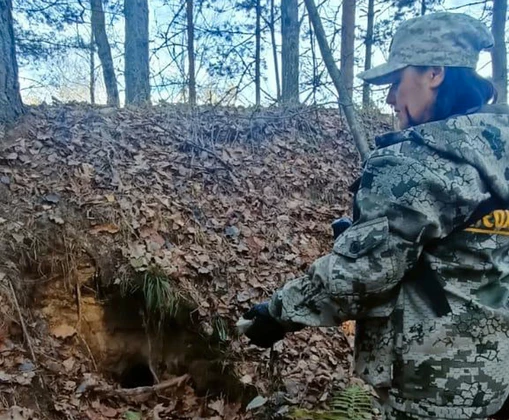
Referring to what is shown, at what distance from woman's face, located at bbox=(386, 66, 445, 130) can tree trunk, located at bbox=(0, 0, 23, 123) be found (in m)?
4.80

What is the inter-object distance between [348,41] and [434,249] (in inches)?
385

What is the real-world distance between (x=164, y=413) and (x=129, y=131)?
3.39m

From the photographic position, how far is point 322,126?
7.35m

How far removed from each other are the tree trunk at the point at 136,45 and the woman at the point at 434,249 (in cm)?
878

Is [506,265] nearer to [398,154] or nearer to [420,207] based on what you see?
[420,207]

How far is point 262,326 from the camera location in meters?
2.08

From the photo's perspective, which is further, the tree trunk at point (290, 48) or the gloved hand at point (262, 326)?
the tree trunk at point (290, 48)

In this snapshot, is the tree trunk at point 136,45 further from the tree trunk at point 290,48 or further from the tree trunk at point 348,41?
the tree trunk at point 348,41

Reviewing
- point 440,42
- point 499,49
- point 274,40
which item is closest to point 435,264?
point 440,42

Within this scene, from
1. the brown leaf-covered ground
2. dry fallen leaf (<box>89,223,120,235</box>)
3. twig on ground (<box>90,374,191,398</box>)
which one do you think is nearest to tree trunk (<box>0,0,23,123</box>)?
the brown leaf-covered ground

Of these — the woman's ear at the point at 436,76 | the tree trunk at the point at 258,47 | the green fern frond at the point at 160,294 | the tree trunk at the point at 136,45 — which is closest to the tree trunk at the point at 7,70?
the green fern frond at the point at 160,294

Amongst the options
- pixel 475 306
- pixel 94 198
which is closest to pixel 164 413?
pixel 94 198

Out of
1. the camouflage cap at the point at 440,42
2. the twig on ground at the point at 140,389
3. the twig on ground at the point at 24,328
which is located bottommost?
the twig on ground at the point at 140,389

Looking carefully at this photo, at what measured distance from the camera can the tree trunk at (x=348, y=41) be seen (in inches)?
408
